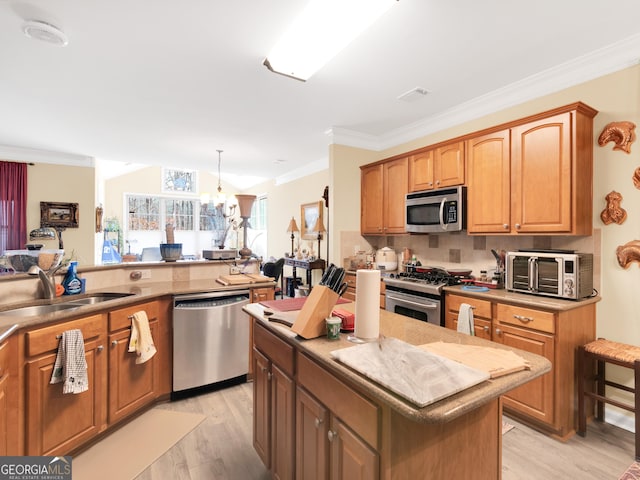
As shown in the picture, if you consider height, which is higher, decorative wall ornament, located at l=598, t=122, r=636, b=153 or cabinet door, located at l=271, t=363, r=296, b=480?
decorative wall ornament, located at l=598, t=122, r=636, b=153

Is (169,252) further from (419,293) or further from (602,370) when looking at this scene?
(602,370)

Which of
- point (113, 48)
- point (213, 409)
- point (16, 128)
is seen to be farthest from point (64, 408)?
point (16, 128)

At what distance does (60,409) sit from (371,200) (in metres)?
3.44

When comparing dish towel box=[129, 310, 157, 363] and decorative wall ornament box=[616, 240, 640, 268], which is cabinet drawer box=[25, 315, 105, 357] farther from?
decorative wall ornament box=[616, 240, 640, 268]

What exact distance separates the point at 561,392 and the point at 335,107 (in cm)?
306

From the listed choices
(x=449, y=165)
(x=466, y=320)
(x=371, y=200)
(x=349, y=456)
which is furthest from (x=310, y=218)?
(x=349, y=456)

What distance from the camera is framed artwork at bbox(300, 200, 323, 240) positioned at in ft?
18.8

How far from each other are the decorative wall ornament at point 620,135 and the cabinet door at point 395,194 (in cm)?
169

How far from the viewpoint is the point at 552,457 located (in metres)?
1.96

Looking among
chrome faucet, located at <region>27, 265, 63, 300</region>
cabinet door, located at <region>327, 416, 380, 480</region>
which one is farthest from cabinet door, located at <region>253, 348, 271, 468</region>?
chrome faucet, located at <region>27, 265, 63, 300</region>

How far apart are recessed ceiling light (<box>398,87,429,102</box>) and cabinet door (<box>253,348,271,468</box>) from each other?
262cm

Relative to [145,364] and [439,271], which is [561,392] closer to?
[439,271]

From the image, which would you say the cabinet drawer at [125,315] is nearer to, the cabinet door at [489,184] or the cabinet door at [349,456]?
A: the cabinet door at [349,456]

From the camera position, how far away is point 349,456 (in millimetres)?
1081
